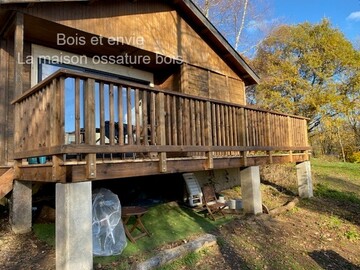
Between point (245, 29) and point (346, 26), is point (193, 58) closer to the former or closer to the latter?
point (245, 29)

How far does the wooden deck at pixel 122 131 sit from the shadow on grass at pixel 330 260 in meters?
2.26

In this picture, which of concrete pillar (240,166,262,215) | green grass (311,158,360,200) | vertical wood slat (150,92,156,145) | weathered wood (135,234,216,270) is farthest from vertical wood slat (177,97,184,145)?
green grass (311,158,360,200)

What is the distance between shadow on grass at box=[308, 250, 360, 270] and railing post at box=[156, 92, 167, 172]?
10.2ft

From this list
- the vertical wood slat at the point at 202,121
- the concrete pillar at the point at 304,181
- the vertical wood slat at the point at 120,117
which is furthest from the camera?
the concrete pillar at the point at 304,181

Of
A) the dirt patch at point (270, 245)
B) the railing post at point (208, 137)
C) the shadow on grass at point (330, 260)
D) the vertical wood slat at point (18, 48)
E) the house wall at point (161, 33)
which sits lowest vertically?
the shadow on grass at point (330, 260)

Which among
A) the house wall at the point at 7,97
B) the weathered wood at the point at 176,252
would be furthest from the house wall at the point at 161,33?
the weathered wood at the point at 176,252

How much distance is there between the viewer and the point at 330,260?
525cm

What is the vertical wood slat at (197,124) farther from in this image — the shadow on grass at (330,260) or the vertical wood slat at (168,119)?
the shadow on grass at (330,260)

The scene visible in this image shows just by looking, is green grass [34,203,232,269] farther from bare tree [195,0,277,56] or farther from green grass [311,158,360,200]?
bare tree [195,0,277,56]

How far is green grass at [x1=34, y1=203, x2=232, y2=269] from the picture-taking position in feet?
14.9

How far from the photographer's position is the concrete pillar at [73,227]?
3.44 m

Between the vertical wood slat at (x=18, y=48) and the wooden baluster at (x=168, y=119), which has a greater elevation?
the vertical wood slat at (x=18, y=48)

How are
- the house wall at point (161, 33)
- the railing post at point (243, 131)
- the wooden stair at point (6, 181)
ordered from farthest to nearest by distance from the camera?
1. the railing post at point (243, 131)
2. the house wall at point (161, 33)
3. the wooden stair at point (6, 181)

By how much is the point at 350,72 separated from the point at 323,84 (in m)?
1.71
